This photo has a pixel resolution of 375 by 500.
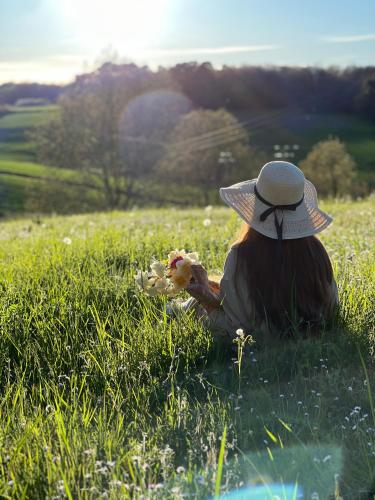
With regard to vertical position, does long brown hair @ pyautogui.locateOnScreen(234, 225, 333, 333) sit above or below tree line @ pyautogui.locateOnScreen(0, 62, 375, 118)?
below

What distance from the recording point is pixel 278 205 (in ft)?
13.9

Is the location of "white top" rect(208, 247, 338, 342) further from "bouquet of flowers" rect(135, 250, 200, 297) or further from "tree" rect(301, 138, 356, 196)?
"tree" rect(301, 138, 356, 196)

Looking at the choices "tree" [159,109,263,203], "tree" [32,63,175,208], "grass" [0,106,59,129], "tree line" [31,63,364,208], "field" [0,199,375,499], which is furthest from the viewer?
"grass" [0,106,59,129]

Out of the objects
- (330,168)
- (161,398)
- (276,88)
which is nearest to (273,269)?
(161,398)

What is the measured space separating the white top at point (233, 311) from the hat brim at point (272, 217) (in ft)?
0.89

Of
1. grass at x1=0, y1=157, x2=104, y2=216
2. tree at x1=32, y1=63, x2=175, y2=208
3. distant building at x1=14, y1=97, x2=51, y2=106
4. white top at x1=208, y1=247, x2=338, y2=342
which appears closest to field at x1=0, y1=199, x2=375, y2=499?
white top at x1=208, y1=247, x2=338, y2=342

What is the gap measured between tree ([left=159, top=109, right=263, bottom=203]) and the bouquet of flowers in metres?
43.5

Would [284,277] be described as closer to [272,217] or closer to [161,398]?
[272,217]

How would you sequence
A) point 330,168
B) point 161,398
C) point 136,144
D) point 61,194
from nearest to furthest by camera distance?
1. point 161,398
2. point 136,144
3. point 61,194
4. point 330,168

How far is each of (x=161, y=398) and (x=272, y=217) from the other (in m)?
1.52

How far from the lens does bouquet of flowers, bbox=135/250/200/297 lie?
4363 mm

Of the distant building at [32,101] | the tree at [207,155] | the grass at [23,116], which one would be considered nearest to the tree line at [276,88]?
the distant building at [32,101]

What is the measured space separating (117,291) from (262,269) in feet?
5.14

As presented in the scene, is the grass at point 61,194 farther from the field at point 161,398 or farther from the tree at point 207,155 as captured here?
the field at point 161,398
